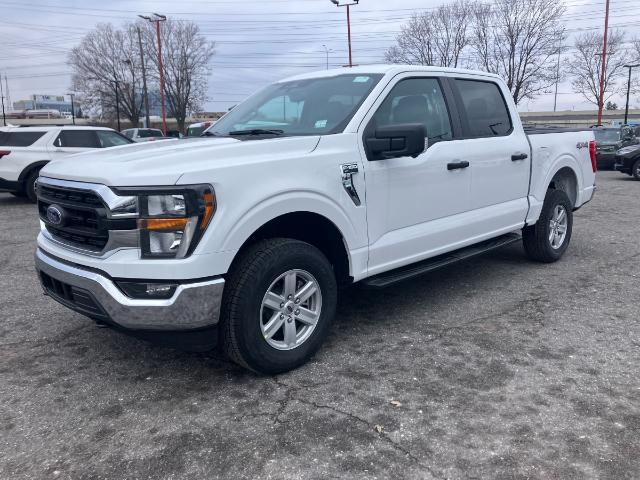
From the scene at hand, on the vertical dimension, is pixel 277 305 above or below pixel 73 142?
below

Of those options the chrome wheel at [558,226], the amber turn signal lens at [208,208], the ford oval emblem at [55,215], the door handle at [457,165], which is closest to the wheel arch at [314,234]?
the amber turn signal lens at [208,208]

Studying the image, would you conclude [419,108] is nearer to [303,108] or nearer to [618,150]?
[303,108]

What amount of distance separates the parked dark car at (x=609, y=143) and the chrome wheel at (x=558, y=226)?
1399 centimetres

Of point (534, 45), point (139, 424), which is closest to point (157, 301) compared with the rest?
point (139, 424)

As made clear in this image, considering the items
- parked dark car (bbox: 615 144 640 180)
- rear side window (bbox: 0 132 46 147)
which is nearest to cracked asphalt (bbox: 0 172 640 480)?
rear side window (bbox: 0 132 46 147)

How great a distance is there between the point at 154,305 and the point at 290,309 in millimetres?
879

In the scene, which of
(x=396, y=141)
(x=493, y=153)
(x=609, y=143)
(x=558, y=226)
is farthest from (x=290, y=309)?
(x=609, y=143)

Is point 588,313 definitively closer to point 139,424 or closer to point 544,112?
point 139,424

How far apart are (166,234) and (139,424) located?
1030 mm

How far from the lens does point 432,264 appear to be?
465 cm

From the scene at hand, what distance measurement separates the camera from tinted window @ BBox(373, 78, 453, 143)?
4.31m

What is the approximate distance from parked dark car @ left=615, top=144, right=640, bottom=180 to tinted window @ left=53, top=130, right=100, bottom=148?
1384 cm

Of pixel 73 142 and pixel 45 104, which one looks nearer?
pixel 73 142

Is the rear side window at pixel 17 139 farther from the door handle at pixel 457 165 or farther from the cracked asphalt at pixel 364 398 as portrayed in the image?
the door handle at pixel 457 165
